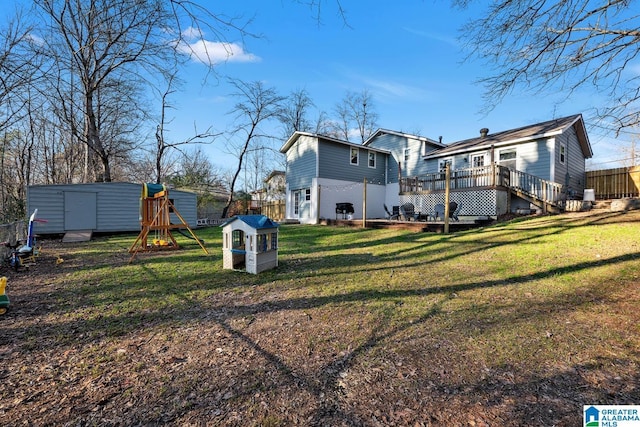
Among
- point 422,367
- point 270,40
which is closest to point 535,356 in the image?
point 422,367

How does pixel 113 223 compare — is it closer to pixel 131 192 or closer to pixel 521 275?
pixel 131 192

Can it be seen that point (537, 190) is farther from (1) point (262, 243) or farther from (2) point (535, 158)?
(1) point (262, 243)

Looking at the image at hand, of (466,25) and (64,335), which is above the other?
(466,25)

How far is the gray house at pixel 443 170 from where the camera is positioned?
1334 cm

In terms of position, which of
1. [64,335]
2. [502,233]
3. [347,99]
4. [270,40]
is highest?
[347,99]

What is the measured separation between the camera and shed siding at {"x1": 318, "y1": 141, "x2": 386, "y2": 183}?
1819 cm

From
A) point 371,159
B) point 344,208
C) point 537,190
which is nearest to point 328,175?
point 344,208

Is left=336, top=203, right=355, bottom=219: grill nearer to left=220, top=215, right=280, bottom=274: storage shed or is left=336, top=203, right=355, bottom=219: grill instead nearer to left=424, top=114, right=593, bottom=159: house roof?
left=424, top=114, right=593, bottom=159: house roof

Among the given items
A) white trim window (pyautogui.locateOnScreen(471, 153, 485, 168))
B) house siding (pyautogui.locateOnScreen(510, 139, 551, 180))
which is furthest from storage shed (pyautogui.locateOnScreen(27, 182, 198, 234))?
house siding (pyautogui.locateOnScreen(510, 139, 551, 180))

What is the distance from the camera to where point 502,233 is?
8828 millimetres

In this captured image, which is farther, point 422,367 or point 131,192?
point 131,192

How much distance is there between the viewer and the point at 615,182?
15.0m

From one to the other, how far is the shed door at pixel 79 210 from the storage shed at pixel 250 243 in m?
12.2

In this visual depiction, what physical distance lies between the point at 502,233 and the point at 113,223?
56.0ft
